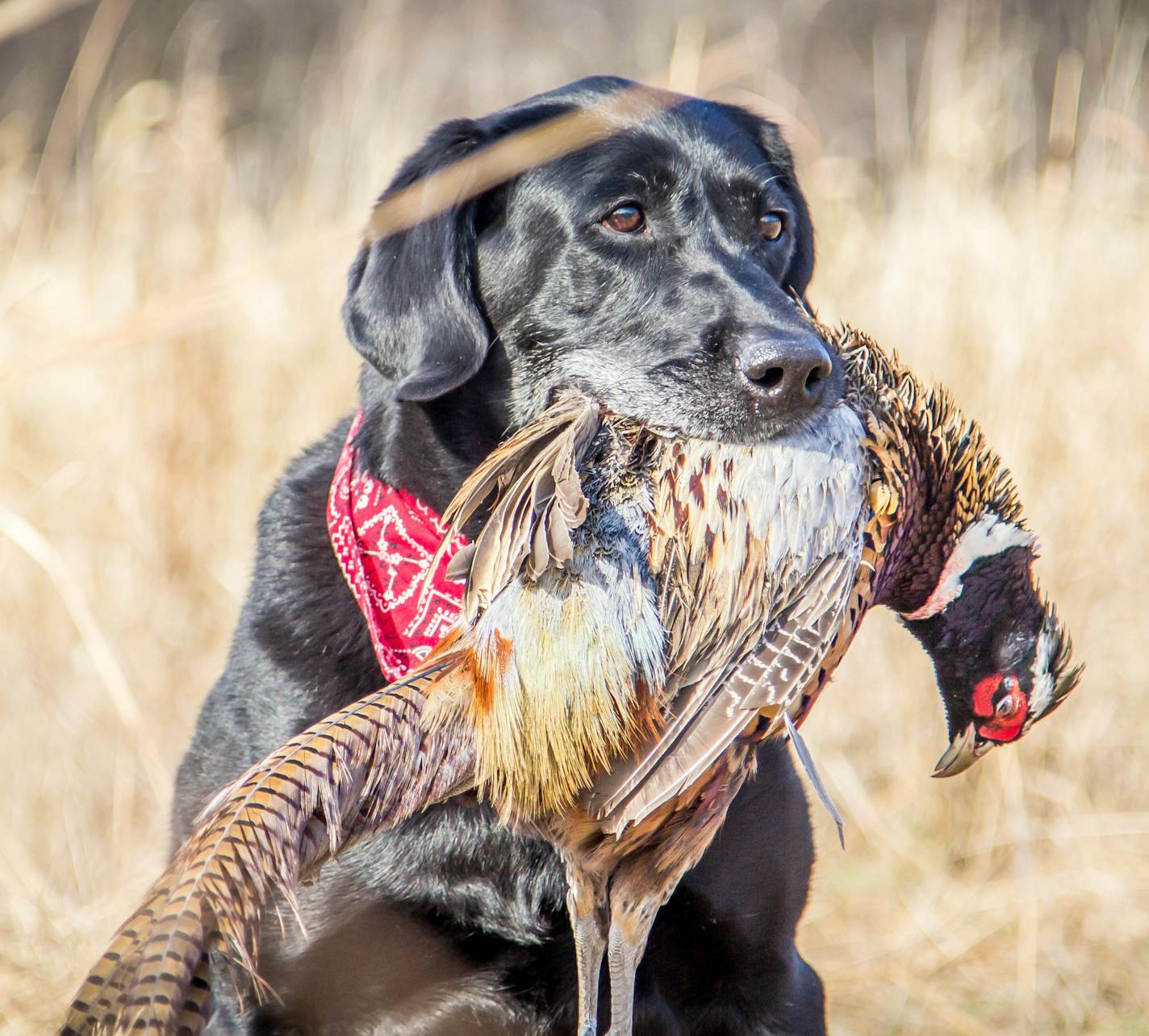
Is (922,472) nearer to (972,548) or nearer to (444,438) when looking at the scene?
(972,548)

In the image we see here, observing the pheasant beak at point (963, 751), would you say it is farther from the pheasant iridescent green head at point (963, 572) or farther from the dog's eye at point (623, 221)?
the dog's eye at point (623, 221)

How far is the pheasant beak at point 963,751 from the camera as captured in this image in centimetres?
208

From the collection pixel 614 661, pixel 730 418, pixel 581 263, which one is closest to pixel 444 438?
pixel 581 263

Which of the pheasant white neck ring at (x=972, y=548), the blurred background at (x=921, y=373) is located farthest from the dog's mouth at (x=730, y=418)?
the blurred background at (x=921, y=373)

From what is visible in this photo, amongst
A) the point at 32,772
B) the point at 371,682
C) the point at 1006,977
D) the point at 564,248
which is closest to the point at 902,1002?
the point at 1006,977

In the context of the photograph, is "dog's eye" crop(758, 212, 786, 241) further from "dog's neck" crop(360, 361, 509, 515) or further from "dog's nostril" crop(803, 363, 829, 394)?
"dog's nostril" crop(803, 363, 829, 394)

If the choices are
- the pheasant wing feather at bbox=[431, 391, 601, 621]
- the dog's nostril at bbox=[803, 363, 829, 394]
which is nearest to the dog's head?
the dog's nostril at bbox=[803, 363, 829, 394]

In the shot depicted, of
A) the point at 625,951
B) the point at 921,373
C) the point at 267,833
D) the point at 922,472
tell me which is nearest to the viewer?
the point at 267,833

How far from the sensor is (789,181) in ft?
8.74

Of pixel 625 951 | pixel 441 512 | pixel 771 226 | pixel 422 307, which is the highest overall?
pixel 771 226

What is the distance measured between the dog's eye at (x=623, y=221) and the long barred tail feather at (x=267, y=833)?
3.22ft

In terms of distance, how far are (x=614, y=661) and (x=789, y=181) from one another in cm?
150

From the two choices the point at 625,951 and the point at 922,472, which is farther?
the point at 922,472

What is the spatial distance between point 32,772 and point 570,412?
8.11 feet
